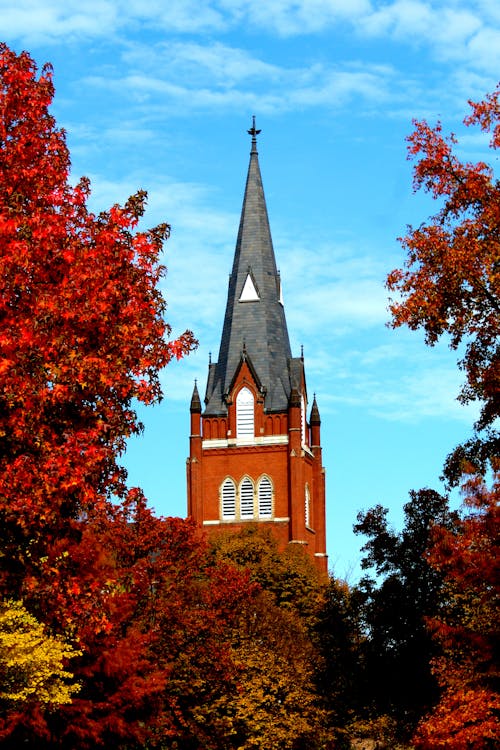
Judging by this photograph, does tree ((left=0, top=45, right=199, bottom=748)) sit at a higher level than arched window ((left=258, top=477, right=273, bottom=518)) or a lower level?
lower

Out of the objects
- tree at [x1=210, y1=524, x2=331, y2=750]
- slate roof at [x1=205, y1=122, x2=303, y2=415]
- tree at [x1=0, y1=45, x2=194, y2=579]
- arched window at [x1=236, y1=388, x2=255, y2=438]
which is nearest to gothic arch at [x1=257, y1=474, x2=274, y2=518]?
arched window at [x1=236, y1=388, x2=255, y2=438]

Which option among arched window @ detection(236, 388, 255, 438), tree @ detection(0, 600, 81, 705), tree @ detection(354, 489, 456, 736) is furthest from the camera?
arched window @ detection(236, 388, 255, 438)

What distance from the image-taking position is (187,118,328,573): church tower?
299 feet

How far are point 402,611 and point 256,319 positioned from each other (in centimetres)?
6667

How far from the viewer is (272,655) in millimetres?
34594

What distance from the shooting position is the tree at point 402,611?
2641 cm

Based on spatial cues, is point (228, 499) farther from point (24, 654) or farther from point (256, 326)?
point (24, 654)

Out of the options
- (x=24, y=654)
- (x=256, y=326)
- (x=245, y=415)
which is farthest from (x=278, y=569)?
(x=24, y=654)

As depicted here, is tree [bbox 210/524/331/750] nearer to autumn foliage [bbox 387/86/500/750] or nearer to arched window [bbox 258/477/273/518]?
autumn foliage [bbox 387/86/500/750]

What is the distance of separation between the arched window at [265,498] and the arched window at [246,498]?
690mm

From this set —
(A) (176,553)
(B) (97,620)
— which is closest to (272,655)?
(A) (176,553)

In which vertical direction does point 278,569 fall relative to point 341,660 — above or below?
above

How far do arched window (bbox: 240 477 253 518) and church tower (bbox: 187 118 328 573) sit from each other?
0.08 m

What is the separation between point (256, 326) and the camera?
92562 millimetres
